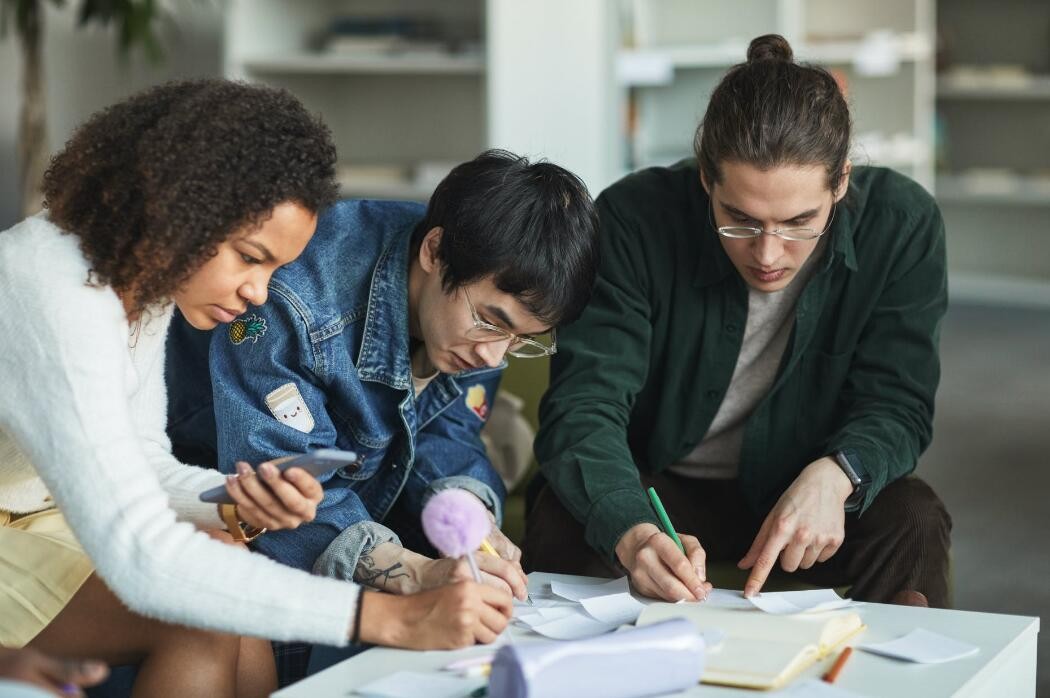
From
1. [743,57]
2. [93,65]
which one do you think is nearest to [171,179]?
[743,57]

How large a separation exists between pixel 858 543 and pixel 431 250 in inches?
29.1

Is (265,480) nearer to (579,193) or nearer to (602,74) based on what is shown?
(579,193)

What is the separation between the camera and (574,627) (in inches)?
55.2

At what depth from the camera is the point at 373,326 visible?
172 centimetres

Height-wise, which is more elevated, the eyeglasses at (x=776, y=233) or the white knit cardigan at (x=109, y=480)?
the eyeglasses at (x=776, y=233)

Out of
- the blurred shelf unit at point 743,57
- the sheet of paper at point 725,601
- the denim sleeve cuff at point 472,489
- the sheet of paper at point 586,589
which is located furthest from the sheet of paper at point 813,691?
the blurred shelf unit at point 743,57

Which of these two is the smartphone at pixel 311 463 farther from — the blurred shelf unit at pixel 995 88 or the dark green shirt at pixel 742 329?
the blurred shelf unit at pixel 995 88

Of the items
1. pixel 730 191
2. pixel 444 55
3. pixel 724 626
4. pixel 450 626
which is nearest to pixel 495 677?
pixel 450 626

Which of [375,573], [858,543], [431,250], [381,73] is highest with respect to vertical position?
[381,73]

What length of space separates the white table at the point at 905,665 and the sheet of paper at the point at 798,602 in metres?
0.03

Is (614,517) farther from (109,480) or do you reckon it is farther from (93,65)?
(93,65)

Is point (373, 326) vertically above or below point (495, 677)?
above

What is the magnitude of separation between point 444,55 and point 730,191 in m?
3.13

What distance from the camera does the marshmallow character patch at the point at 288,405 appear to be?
5.40ft
